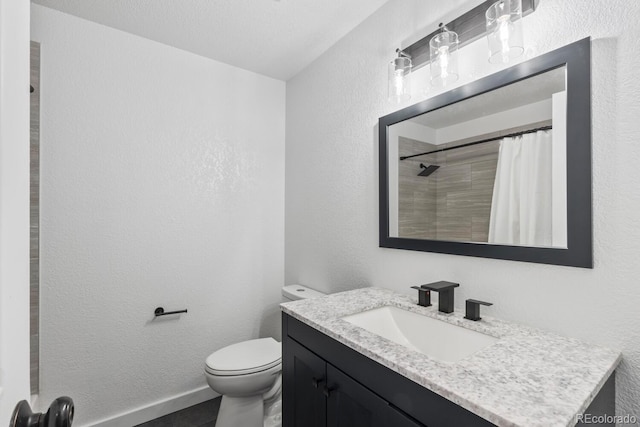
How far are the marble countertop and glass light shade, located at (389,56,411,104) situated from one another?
3.38 ft

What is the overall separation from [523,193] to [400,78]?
777mm

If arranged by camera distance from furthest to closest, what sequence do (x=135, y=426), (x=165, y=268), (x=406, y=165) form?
(x=165, y=268) → (x=135, y=426) → (x=406, y=165)

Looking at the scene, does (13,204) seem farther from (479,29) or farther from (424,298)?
(479,29)

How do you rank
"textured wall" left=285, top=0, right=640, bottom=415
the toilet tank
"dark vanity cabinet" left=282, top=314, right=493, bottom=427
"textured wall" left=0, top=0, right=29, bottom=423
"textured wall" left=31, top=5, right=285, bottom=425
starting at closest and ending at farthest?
"textured wall" left=0, top=0, right=29, bottom=423 < "dark vanity cabinet" left=282, top=314, right=493, bottom=427 < "textured wall" left=285, top=0, right=640, bottom=415 < "textured wall" left=31, top=5, right=285, bottom=425 < the toilet tank

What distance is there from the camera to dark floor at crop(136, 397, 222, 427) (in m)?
1.91

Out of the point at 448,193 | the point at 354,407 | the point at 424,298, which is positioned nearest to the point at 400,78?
the point at 448,193

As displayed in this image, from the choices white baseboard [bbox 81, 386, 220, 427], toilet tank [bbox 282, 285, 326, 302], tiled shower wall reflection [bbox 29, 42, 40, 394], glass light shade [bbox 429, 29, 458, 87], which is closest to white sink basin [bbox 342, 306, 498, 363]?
toilet tank [bbox 282, 285, 326, 302]

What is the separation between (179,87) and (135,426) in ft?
7.21

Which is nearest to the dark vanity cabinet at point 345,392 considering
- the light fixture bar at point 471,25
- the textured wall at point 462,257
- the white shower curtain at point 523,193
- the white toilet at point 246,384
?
the white toilet at point 246,384

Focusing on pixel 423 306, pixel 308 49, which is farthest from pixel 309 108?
pixel 423 306

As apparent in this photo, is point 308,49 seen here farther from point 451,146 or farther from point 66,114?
point 66,114

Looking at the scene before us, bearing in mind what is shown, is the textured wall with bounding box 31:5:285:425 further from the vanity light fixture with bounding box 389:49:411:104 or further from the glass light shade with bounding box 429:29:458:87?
the glass light shade with bounding box 429:29:458:87

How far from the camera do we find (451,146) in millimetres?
1358

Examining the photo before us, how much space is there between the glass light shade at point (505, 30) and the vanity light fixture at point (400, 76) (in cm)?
39
